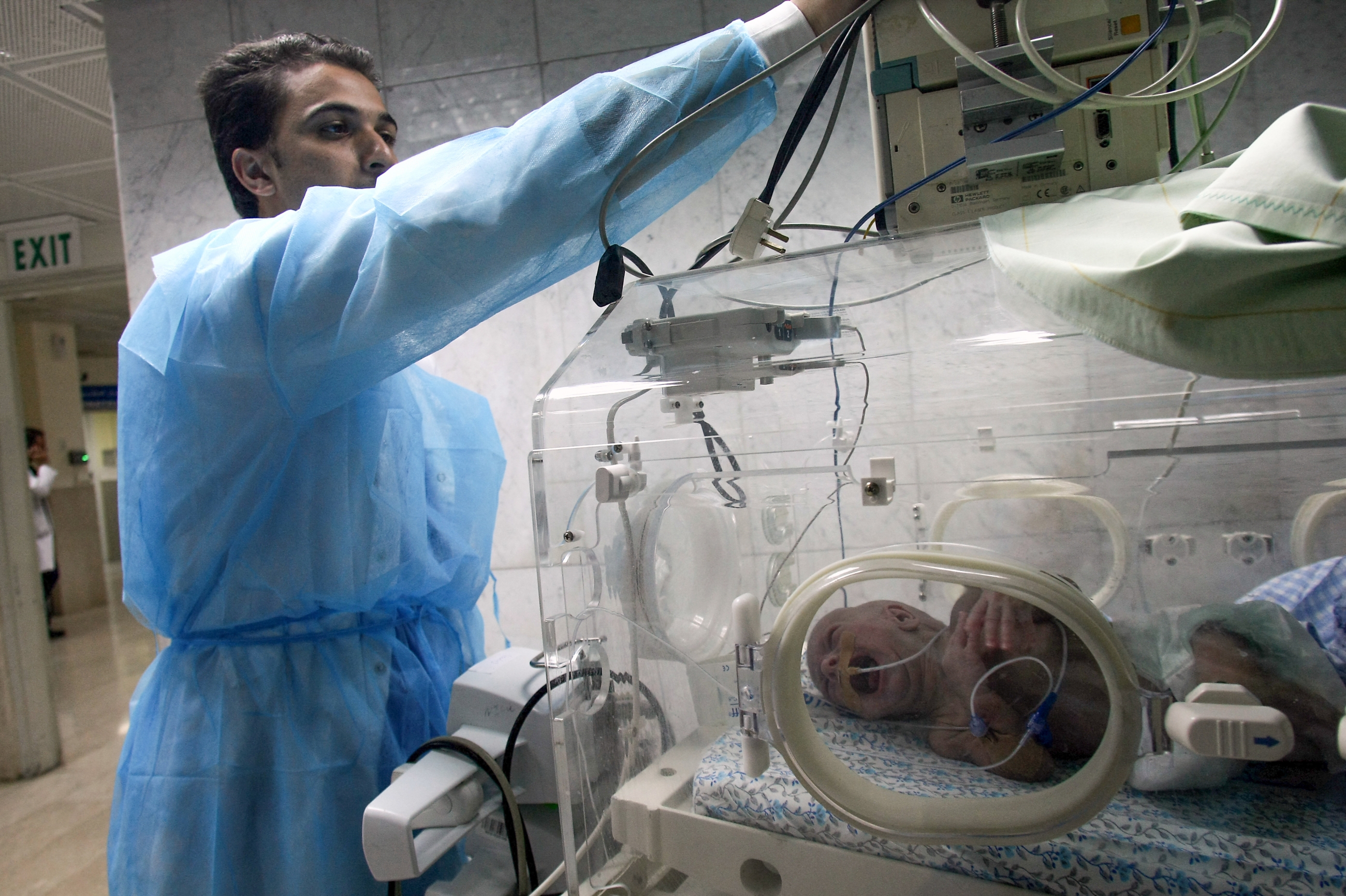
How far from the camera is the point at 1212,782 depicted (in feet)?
1.93

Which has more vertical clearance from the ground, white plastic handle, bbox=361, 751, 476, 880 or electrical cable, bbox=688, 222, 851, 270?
electrical cable, bbox=688, 222, 851, 270

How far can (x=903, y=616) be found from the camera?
29.3 inches

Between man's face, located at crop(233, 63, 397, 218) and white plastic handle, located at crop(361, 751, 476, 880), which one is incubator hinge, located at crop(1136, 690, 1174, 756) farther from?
man's face, located at crop(233, 63, 397, 218)

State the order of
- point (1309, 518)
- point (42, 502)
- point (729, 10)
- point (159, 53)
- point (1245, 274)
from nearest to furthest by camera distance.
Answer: point (1245, 274)
point (1309, 518)
point (729, 10)
point (159, 53)
point (42, 502)

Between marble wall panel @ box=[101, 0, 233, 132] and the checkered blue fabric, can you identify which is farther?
marble wall panel @ box=[101, 0, 233, 132]

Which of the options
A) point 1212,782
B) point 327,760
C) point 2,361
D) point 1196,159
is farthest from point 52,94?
point 1212,782

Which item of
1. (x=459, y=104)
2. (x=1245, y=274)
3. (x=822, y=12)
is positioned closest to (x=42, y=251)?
(x=459, y=104)

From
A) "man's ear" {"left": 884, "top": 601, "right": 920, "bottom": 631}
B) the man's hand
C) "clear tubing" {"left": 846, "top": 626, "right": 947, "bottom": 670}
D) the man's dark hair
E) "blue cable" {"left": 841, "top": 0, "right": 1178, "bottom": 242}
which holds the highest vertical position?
the man's dark hair

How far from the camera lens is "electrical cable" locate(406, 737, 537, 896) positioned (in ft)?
2.52

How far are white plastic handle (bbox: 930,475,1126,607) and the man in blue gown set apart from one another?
49cm

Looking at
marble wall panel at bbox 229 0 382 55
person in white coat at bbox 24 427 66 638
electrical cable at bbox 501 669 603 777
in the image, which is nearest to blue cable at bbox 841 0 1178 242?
electrical cable at bbox 501 669 603 777

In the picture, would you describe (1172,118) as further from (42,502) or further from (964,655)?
(42,502)

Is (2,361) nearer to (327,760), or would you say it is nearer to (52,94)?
(52,94)

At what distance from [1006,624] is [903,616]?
0.33 ft
